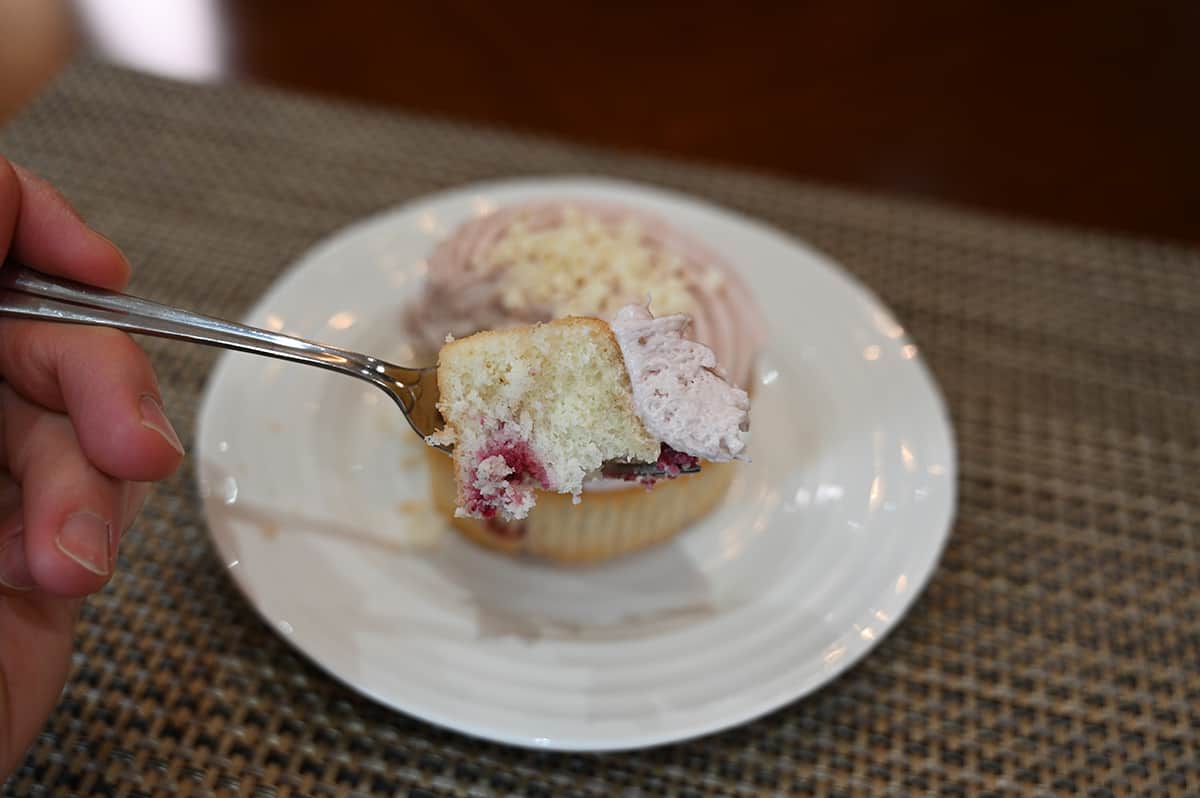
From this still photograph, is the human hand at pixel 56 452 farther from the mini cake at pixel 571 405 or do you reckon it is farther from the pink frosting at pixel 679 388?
the pink frosting at pixel 679 388

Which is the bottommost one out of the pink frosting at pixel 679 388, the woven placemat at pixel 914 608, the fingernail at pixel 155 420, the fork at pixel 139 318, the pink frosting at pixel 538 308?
the woven placemat at pixel 914 608

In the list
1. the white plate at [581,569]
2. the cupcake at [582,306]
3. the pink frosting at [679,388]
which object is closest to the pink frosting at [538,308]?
the cupcake at [582,306]

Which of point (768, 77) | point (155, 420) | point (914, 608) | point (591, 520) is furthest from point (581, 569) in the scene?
point (768, 77)

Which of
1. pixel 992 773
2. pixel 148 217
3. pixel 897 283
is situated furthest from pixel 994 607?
pixel 148 217

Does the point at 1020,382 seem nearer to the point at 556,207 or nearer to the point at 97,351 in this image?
the point at 556,207

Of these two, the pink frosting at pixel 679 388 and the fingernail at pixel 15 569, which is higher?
the pink frosting at pixel 679 388

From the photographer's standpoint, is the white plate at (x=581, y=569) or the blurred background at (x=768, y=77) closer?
the white plate at (x=581, y=569)

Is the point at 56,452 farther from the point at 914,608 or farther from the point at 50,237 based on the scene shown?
the point at 914,608
